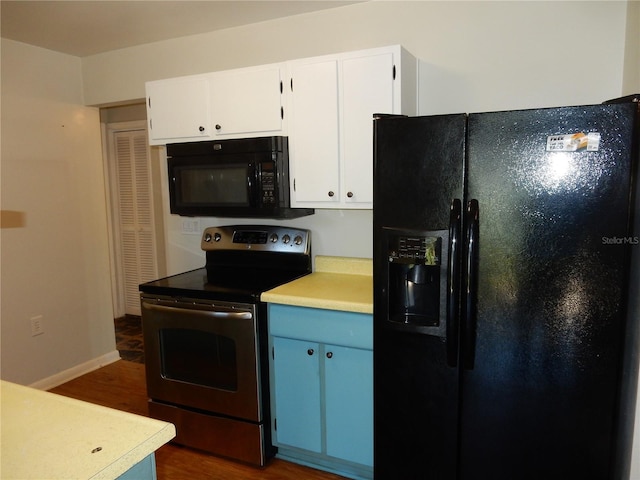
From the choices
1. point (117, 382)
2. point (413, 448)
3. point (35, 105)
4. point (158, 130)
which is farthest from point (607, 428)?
point (35, 105)

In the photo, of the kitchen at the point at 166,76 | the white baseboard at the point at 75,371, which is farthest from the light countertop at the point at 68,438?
the white baseboard at the point at 75,371

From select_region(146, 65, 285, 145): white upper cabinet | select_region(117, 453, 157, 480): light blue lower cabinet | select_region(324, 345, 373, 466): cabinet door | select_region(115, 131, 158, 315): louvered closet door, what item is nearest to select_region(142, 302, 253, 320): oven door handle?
select_region(324, 345, 373, 466): cabinet door

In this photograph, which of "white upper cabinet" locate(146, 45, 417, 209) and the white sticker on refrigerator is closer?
the white sticker on refrigerator

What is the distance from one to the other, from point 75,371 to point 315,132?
2.65 metres

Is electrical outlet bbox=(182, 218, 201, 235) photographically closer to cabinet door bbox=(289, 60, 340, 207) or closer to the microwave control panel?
the microwave control panel

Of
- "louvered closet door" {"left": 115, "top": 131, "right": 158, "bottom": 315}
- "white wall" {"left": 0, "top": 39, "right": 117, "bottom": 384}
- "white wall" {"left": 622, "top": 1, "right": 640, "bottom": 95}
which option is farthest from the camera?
"louvered closet door" {"left": 115, "top": 131, "right": 158, "bottom": 315}

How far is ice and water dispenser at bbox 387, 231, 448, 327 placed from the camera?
1725 millimetres

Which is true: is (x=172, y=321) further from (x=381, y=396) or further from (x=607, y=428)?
(x=607, y=428)

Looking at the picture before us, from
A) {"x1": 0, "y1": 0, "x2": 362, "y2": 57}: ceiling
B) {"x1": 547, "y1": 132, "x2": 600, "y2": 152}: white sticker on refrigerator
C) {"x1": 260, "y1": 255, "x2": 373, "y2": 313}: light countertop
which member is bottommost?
{"x1": 260, "y1": 255, "x2": 373, "y2": 313}: light countertop

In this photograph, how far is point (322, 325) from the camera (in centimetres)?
220

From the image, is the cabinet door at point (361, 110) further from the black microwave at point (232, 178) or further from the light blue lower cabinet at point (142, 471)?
the light blue lower cabinet at point (142, 471)

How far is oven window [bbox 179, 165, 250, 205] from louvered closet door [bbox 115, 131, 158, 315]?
6.67 feet

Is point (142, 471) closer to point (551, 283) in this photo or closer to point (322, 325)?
point (322, 325)

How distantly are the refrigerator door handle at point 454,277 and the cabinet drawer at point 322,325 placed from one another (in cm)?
46
